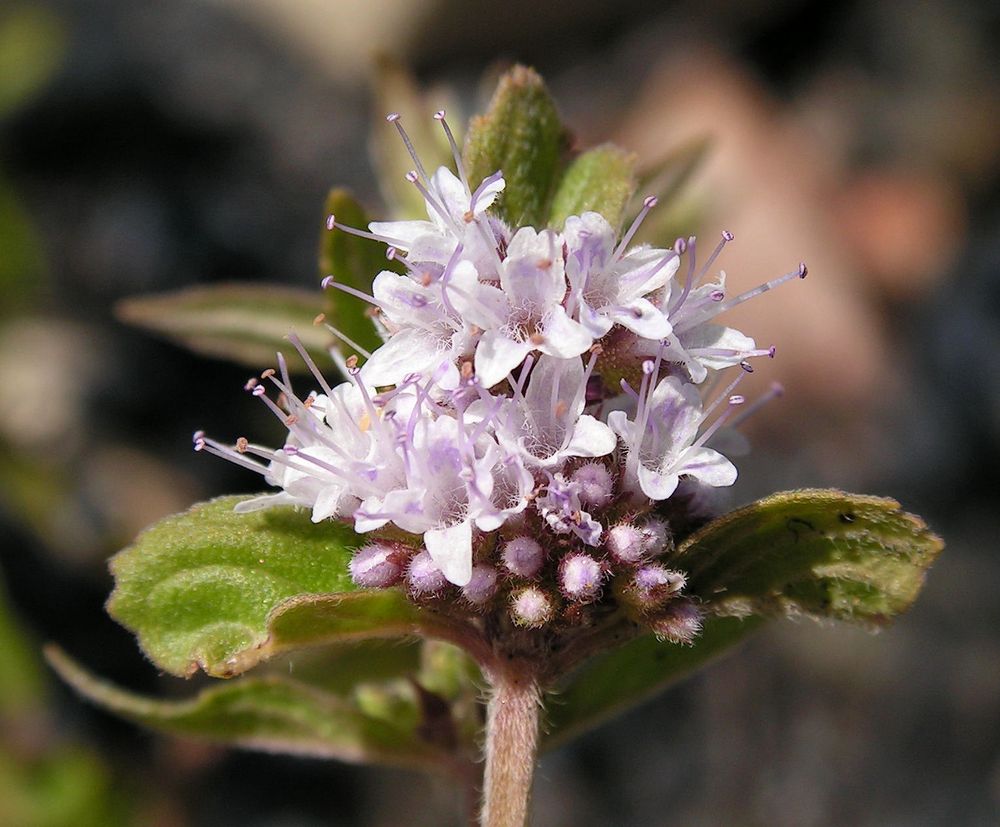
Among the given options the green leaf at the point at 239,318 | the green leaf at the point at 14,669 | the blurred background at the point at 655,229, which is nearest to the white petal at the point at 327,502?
the green leaf at the point at 239,318

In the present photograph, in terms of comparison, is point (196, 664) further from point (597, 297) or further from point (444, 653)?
point (597, 297)

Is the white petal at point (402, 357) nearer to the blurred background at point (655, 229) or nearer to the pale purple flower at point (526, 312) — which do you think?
the pale purple flower at point (526, 312)

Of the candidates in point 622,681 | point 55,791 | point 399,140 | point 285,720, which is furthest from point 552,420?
point 55,791

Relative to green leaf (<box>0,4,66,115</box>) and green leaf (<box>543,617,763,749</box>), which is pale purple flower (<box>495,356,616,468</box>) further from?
green leaf (<box>0,4,66,115</box>)

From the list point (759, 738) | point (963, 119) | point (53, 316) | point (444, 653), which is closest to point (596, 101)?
point (963, 119)

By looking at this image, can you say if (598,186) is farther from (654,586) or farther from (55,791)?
(55,791)

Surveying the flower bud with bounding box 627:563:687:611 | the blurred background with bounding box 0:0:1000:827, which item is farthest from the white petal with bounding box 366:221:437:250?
the blurred background with bounding box 0:0:1000:827
